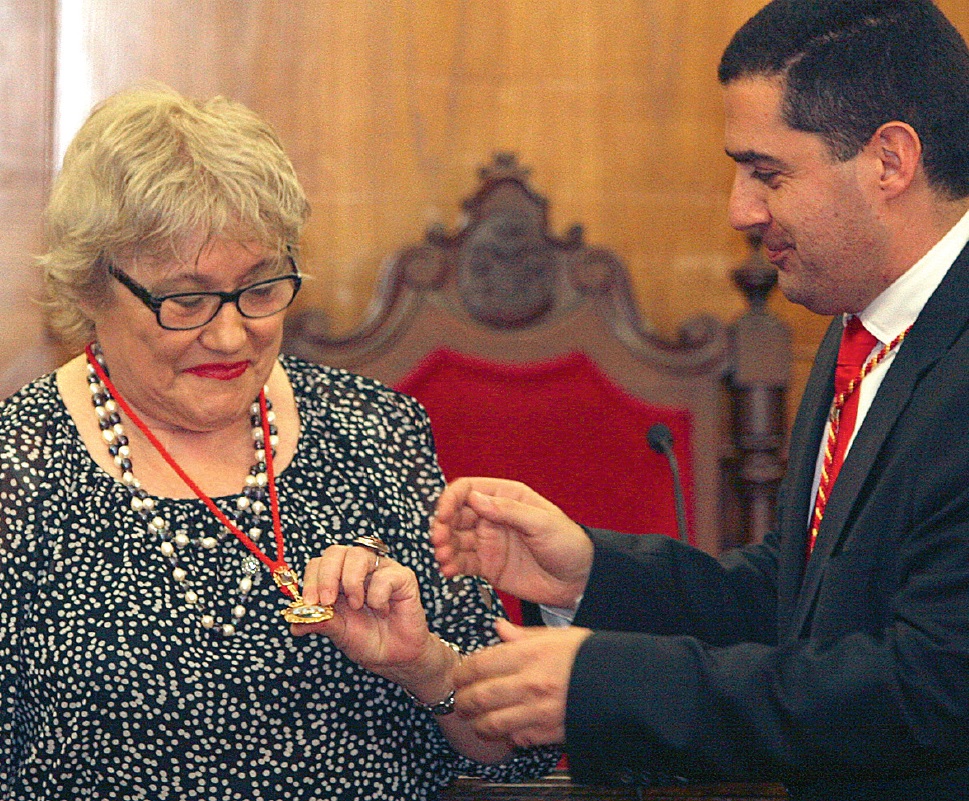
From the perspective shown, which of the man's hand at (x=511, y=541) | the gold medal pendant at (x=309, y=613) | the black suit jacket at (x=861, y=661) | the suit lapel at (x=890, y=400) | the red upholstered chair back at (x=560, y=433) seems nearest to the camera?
the black suit jacket at (x=861, y=661)

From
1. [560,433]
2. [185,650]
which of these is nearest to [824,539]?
[185,650]

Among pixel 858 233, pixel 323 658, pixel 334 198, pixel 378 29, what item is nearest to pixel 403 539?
pixel 323 658

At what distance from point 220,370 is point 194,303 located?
0.41ft

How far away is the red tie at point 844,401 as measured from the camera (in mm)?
1770

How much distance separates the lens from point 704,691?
1478mm

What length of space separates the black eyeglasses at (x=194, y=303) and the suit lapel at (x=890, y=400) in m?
0.90

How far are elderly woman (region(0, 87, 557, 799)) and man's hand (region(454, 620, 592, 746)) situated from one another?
0.28m

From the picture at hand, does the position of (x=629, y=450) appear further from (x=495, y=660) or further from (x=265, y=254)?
(x=495, y=660)

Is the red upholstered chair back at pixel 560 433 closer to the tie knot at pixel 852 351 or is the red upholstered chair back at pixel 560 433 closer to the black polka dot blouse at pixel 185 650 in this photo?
the black polka dot blouse at pixel 185 650

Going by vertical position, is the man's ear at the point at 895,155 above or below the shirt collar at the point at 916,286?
above

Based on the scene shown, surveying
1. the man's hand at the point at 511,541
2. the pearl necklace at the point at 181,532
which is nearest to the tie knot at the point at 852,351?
the man's hand at the point at 511,541

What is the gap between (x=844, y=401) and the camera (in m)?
1.82

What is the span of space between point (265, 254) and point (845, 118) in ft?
2.88

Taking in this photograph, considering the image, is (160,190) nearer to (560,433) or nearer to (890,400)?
(890,400)
